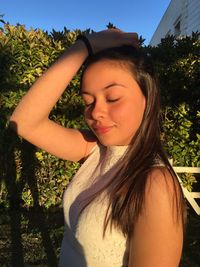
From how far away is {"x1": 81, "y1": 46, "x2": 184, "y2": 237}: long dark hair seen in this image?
1304 millimetres

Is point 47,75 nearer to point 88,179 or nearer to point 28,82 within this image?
point 88,179

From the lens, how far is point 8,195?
20.1 ft

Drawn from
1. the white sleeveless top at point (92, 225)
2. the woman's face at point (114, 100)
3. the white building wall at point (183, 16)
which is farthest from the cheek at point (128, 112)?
the white building wall at point (183, 16)

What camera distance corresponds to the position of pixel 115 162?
1.56 meters

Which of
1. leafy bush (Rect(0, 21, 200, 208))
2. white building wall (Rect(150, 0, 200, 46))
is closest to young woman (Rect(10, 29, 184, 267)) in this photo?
leafy bush (Rect(0, 21, 200, 208))

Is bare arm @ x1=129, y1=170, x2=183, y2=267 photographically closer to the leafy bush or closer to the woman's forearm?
the woman's forearm

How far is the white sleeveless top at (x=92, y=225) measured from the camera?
4.47ft

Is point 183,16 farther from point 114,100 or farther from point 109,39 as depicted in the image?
point 114,100

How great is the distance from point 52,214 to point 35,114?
15.2 feet

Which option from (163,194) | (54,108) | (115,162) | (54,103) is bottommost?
(163,194)

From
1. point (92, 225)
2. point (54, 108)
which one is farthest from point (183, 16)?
point (92, 225)

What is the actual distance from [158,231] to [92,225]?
24cm

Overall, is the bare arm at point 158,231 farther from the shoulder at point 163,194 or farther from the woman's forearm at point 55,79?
the woman's forearm at point 55,79

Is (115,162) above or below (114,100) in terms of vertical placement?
below
